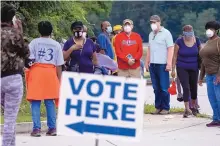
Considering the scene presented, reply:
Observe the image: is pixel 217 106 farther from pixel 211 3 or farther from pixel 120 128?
pixel 211 3

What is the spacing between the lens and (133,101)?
18.1 ft

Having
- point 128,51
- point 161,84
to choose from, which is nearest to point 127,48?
point 128,51

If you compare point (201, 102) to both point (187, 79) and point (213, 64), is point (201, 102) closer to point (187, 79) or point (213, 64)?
point (187, 79)

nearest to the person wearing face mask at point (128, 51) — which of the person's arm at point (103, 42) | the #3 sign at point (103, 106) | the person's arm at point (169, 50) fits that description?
the person's arm at point (103, 42)

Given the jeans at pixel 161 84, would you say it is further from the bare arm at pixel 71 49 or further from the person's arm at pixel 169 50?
the bare arm at pixel 71 49

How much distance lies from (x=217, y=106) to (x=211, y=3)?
26231 millimetres

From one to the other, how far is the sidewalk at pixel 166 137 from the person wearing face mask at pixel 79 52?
1223mm

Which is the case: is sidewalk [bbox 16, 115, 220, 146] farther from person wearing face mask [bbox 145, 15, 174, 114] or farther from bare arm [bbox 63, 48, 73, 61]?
bare arm [bbox 63, 48, 73, 61]

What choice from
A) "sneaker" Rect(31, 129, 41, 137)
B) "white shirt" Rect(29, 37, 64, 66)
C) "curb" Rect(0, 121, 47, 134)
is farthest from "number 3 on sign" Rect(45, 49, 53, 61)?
"curb" Rect(0, 121, 47, 134)

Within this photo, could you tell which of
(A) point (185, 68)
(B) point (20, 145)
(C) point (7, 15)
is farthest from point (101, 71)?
(C) point (7, 15)

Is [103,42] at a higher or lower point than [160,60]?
higher

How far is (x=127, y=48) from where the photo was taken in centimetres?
1139

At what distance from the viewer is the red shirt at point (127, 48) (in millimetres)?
11398

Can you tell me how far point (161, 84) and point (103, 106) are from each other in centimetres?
586
